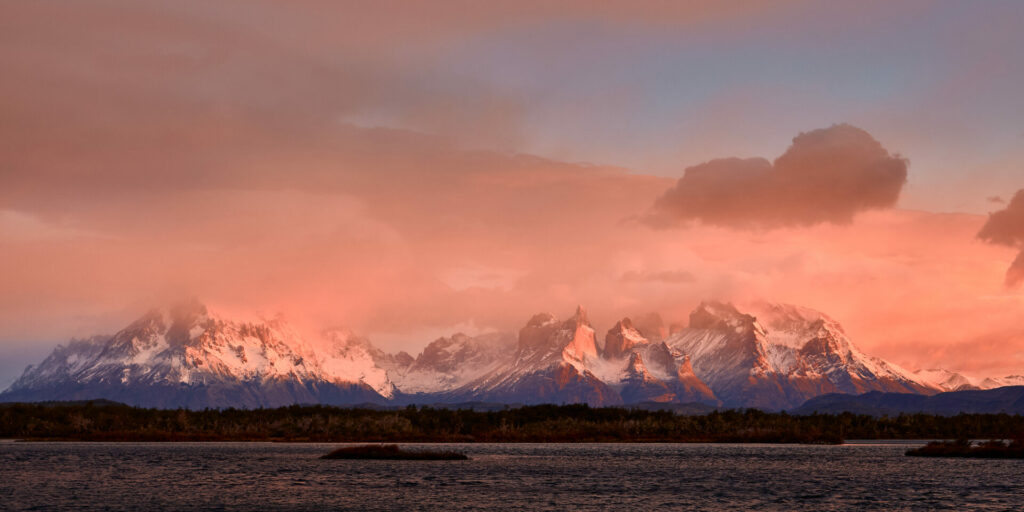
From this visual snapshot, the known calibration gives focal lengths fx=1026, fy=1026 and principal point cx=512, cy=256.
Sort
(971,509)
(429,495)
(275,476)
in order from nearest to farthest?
(971,509), (429,495), (275,476)

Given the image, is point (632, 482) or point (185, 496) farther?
point (632, 482)

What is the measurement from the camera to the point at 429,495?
149 metres

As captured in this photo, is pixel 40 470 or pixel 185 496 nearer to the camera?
pixel 185 496

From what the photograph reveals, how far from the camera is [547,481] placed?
592 ft

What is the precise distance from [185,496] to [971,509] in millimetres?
103926

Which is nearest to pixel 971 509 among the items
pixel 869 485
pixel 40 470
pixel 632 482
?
pixel 869 485

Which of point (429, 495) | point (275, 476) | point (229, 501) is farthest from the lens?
point (275, 476)

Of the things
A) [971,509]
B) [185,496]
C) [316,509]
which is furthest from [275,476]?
[971,509]

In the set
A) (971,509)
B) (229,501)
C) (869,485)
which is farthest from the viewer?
(869,485)

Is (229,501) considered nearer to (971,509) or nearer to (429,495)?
(429,495)

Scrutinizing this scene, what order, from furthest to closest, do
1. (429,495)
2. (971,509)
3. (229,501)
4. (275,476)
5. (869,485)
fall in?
(275,476) → (869,485) → (429,495) → (229,501) → (971,509)

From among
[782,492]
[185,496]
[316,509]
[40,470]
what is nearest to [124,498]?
[185,496]

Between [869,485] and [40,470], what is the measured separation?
15301 cm

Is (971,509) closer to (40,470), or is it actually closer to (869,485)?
(869,485)
